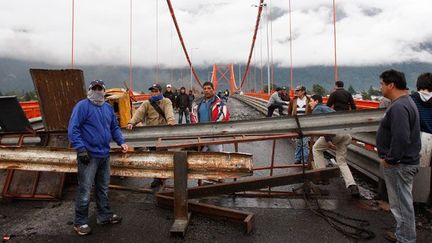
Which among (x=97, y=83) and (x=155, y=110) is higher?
(x=97, y=83)

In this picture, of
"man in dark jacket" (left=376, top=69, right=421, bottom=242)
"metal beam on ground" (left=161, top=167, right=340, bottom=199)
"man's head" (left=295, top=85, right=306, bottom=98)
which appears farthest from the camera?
"man's head" (left=295, top=85, right=306, bottom=98)

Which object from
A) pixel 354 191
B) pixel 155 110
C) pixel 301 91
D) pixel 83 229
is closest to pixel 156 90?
pixel 155 110

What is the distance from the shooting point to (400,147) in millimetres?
3469

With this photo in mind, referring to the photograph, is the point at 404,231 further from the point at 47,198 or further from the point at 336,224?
the point at 47,198

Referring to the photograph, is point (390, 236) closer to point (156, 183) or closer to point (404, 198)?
point (404, 198)

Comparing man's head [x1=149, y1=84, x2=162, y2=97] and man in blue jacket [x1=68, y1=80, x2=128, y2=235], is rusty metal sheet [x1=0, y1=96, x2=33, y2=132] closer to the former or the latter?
man's head [x1=149, y1=84, x2=162, y2=97]

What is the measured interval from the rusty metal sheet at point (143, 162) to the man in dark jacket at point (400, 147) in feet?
4.90

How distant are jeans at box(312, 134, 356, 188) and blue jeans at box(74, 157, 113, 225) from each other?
340cm

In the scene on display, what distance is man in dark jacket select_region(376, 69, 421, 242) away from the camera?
346 cm

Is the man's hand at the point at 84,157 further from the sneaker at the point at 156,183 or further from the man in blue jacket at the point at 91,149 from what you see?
the sneaker at the point at 156,183

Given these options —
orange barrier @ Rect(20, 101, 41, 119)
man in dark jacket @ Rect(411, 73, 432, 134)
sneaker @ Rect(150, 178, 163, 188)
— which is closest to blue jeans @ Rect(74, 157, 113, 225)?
sneaker @ Rect(150, 178, 163, 188)

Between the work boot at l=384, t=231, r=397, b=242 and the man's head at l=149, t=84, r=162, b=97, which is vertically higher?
the man's head at l=149, t=84, r=162, b=97

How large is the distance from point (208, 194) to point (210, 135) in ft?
3.45

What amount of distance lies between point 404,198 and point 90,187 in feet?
11.4
